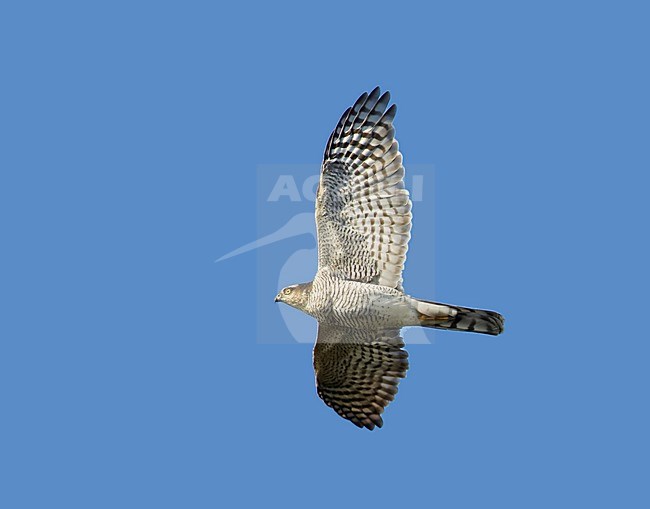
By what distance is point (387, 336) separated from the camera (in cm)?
1521

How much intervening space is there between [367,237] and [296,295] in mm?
1349

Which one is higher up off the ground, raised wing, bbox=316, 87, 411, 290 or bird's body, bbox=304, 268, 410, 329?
raised wing, bbox=316, 87, 411, 290

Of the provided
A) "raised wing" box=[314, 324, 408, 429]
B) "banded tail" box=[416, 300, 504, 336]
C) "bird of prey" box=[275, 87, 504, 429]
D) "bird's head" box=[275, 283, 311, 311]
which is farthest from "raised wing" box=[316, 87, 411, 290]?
"raised wing" box=[314, 324, 408, 429]

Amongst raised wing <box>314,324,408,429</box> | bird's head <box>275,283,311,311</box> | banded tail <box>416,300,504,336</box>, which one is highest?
bird's head <box>275,283,311,311</box>

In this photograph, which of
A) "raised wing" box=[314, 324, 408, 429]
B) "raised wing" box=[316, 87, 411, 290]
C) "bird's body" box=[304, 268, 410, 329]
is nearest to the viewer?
"raised wing" box=[316, 87, 411, 290]

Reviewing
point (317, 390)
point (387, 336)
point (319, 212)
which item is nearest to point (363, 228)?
point (319, 212)

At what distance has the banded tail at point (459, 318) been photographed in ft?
47.2

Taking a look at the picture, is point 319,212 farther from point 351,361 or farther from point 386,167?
point 351,361

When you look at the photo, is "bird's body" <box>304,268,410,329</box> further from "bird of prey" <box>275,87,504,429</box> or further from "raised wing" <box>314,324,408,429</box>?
"raised wing" <box>314,324,408,429</box>

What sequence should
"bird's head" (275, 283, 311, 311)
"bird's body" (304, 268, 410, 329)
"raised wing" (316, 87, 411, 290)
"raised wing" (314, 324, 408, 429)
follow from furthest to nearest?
1. "raised wing" (314, 324, 408, 429)
2. "bird's head" (275, 283, 311, 311)
3. "bird's body" (304, 268, 410, 329)
4. "raised wing" (316, 87, 411, 290)

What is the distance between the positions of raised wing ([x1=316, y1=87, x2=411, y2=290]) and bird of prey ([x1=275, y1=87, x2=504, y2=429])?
12 mm

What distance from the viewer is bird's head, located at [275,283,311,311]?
1502 cm

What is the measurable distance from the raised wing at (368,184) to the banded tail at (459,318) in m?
0.61

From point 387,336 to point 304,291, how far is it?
1.26 meters
